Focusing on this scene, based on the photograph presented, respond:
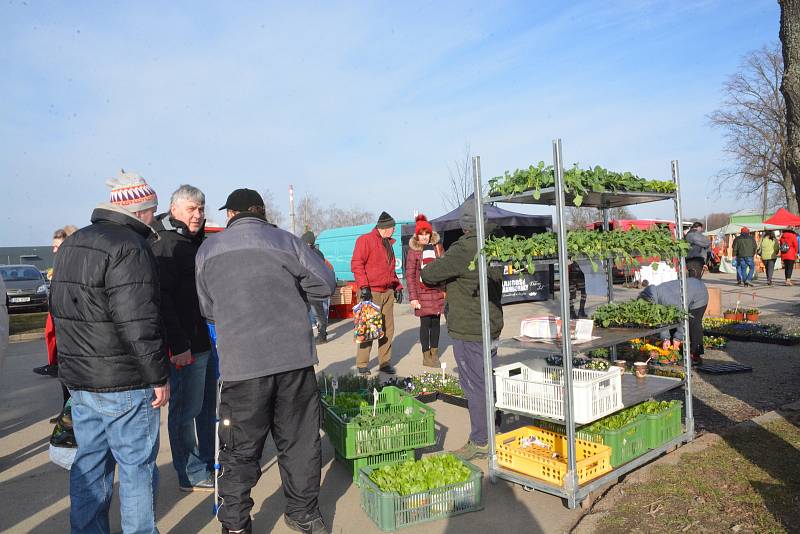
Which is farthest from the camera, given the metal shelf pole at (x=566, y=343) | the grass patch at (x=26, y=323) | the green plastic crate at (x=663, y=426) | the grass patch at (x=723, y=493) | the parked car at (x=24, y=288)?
the parked car at (x=24, y=288)

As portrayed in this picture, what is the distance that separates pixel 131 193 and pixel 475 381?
287 centimetres

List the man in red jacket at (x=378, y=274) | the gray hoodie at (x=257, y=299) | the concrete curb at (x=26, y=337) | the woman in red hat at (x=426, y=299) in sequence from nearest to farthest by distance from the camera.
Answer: the gray hoodie at (x=257, y=299) < the man in red jacket at (x=378, y=274) < the woman in red hat at (x=426, y=299) < the concrete curb at (x=26, y=337)

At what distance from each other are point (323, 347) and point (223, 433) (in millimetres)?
7230

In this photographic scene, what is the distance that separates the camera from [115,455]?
309 cm

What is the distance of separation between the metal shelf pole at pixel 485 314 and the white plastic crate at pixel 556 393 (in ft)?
0.41

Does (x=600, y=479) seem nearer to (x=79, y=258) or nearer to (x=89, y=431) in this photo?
(x=89, y=431)

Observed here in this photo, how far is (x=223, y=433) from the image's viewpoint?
11.1 ft

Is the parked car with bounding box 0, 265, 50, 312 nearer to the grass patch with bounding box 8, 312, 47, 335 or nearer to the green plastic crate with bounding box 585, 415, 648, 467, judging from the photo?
the grass patch with bounding box 8, 312, 47, 335

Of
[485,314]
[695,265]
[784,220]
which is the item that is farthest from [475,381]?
[784,220]

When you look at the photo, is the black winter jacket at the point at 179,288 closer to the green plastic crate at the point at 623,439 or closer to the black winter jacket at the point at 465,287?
the black winter jacket at the point at 465,287

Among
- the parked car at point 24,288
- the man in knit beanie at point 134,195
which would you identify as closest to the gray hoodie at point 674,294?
the man in knit beanie at point 134,195

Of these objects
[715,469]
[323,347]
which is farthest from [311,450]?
[323,347]

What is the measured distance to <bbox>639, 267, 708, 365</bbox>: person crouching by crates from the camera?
6986 mm

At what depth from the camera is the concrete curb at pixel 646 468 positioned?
3611 mm
